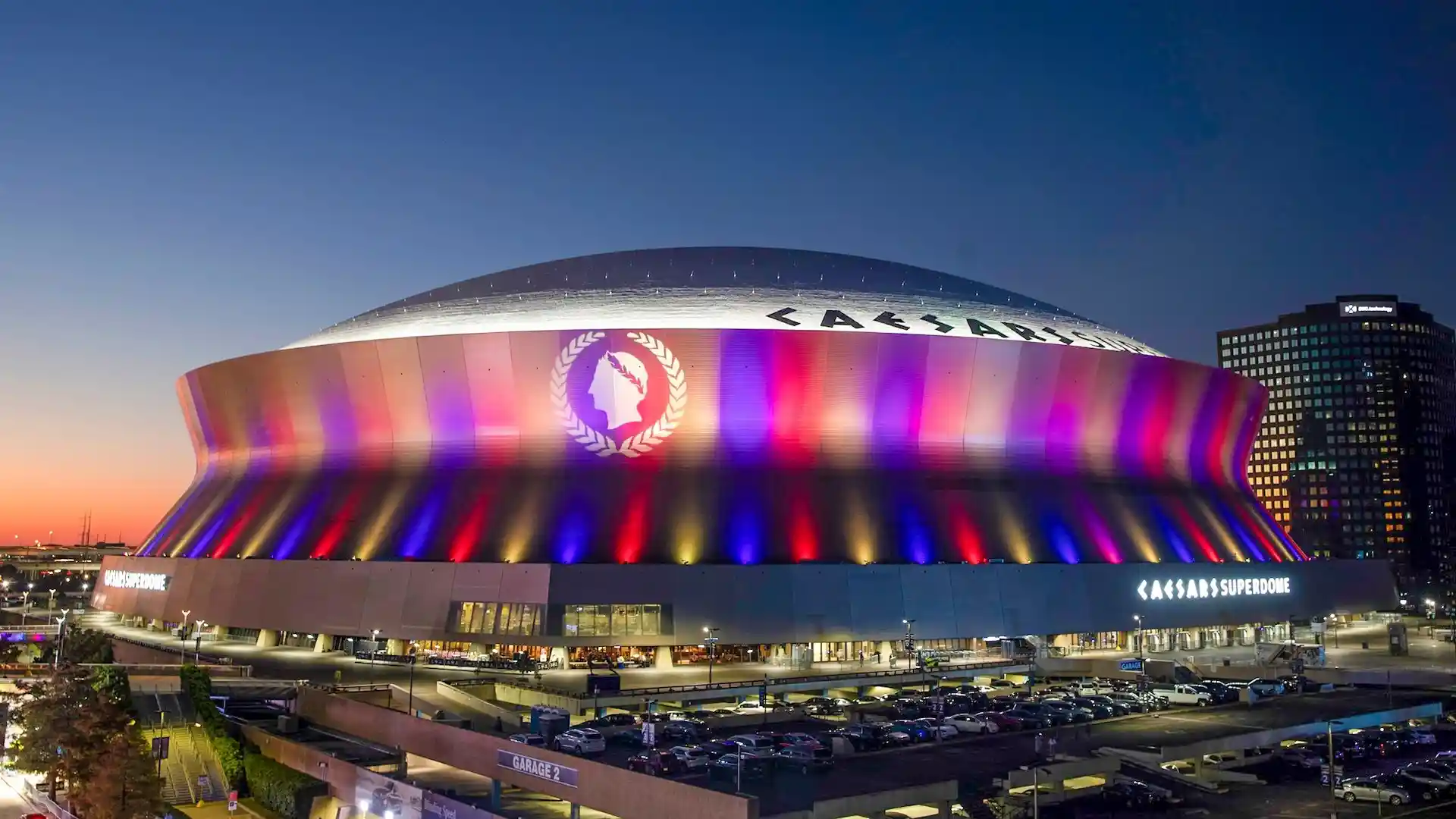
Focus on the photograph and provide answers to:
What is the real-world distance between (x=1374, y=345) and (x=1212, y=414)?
114310 mm

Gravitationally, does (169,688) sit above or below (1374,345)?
below

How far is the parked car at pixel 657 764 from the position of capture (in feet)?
92.2

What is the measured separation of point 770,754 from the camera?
30031mm

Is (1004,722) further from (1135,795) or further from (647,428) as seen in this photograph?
(647,428)

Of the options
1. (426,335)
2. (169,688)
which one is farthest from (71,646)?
(426,335)

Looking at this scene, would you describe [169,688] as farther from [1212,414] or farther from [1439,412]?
[1439,412]

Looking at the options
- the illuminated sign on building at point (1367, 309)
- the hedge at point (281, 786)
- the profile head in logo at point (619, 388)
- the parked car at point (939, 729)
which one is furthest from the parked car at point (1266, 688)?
the illuminated sign on building at point (1367, 309)

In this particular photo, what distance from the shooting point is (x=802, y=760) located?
29.6 meters

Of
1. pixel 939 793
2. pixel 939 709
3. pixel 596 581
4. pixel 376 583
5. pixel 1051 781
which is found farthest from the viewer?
pixel 376 583

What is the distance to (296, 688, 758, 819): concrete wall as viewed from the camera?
25031 mm

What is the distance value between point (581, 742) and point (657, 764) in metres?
3.55

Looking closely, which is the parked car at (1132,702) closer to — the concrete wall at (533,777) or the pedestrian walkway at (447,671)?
the pedestrian walkway at (447,671)

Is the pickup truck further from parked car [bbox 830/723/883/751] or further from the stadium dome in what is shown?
the stadium dome

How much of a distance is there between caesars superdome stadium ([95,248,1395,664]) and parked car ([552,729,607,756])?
17.3m
